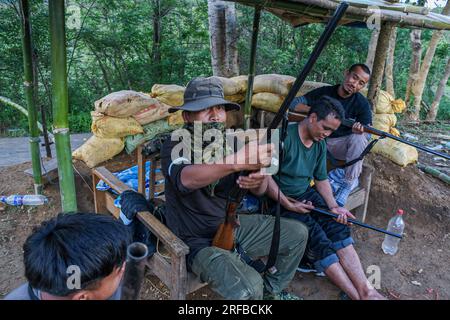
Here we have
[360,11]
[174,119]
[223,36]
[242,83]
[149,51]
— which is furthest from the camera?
[149,51]

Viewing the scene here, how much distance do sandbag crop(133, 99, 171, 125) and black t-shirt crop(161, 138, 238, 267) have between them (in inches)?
87.7

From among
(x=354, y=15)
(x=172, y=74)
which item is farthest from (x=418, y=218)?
(x=172, y=74)

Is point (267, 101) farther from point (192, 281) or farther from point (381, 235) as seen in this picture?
point (192, 281)

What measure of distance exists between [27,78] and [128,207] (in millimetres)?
1753

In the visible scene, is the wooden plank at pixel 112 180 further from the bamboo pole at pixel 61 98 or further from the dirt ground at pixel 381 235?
the dirt ground at pixel 381 235

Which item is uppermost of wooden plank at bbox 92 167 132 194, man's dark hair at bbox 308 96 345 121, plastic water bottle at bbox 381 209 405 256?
man's dark hair at bbox 308 96 345 121

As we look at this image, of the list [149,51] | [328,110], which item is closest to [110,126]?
[328,110]

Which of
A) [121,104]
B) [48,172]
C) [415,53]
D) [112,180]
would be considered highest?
[415,53]

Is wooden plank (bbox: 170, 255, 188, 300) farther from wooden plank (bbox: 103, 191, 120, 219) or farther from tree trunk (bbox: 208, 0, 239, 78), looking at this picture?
tree trunk (bbox: 208, 0, 239, 78)

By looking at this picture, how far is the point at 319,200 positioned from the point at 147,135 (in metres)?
2.51

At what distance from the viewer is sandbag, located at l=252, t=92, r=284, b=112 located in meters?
5.24

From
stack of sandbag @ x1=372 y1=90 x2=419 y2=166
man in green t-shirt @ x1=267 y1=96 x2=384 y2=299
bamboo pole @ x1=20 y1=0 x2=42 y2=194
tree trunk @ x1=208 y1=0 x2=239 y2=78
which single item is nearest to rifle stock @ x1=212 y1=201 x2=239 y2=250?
man in green t-shirt @ x1=267 y1=96 x2=384 y2=299

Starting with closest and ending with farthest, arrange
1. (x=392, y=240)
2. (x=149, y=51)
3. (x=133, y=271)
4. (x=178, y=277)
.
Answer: (x=133, y=271) < (x=178, y=277) < (x=392, y=240) < (x=149, y=51)

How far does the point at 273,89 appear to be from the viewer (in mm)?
5262
